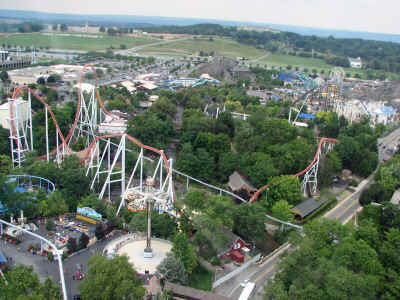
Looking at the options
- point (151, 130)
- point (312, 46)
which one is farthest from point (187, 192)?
point (312, 46)

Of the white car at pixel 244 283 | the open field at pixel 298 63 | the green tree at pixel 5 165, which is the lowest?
the white car at pixel 244 283

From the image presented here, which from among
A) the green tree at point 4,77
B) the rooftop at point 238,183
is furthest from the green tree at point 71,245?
the green tree at point 4,77

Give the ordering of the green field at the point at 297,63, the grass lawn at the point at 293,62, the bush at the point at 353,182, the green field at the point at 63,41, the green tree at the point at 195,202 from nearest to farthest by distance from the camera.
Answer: the green tree at the point at 195,202 < the bush at the point at 353,182 < the green field at the point at 63,41 < the green field at the point at 297,63 < the grass lawn at the point at 293,62

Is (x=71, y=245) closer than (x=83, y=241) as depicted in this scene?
Yes

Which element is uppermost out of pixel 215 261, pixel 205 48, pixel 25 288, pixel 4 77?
pixel 205 48

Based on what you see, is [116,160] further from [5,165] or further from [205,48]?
[205,48]

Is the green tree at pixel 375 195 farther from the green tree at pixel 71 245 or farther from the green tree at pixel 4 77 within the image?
the green tree at pixel 4 77

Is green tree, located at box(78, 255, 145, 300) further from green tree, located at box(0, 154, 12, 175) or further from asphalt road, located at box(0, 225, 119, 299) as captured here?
green tree, located at box(0, 154, 12, 175)

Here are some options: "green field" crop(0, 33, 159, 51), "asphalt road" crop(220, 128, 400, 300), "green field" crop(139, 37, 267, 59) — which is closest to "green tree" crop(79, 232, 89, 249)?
"asphalt road" crop(220, 128, 400, 300)
